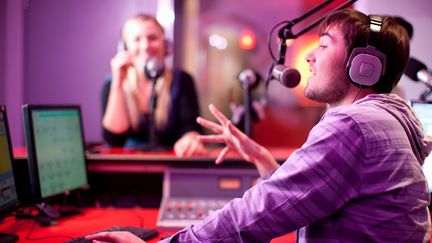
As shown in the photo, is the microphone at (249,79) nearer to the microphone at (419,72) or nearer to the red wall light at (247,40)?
the microphone at (419,72)

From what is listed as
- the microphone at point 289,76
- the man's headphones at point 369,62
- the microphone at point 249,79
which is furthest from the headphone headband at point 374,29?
the microphone at point 249,79

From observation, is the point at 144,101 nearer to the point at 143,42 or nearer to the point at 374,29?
the point at 143,42

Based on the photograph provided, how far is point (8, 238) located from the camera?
4.47ft

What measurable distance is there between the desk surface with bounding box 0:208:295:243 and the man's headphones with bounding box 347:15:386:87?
61 centimetres

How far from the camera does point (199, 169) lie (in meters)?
1.78

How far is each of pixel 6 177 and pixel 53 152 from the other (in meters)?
0.25

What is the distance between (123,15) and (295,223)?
3.21m

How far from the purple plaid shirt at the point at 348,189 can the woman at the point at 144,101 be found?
4.46ft

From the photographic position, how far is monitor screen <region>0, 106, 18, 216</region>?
4.40 feet

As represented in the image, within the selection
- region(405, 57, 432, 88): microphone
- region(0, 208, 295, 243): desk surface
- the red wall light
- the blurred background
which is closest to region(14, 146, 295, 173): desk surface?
region(0, 208, 295, 243): desk surface

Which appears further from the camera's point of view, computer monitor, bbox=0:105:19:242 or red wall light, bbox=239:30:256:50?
red wall light, bbox=239:30:256:50

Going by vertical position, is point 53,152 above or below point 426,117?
below

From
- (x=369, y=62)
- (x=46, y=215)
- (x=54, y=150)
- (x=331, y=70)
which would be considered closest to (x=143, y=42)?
(x=54, y=150)

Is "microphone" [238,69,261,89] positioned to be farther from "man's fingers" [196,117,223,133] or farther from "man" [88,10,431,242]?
"man" [88,10,431,242]
